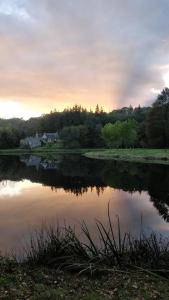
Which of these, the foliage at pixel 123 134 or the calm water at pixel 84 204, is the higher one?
the foliage at pixel 123 134

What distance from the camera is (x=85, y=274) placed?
37.9 ft

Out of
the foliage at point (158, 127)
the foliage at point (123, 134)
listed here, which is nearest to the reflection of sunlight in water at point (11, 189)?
the foliage at point (158, 127)

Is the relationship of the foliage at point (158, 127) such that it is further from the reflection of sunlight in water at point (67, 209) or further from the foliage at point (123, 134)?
the reflection of sunlight in water at point (67, 209)

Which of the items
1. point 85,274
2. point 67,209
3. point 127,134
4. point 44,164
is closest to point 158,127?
point 127,134

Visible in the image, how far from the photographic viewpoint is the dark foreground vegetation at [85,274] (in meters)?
9.58

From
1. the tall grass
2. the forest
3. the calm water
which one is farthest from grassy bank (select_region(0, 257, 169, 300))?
the forest

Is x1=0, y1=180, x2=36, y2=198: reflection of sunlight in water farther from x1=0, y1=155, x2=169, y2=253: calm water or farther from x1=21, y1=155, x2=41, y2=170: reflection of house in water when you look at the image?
x1=21, y1=155, x2=41, y2=170: reflection of house in water

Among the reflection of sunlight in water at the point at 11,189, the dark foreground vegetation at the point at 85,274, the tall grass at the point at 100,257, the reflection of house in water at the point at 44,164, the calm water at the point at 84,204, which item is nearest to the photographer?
the dark foreground vegetation at the point at 85,274

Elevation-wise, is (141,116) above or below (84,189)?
above

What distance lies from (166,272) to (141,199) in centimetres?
2101

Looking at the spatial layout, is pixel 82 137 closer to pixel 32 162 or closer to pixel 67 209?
pixel 32 162

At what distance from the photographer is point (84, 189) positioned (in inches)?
1549

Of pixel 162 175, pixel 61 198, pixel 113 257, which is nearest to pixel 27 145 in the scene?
pixel 162 175

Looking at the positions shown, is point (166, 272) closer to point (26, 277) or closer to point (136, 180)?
point (26, 277)
